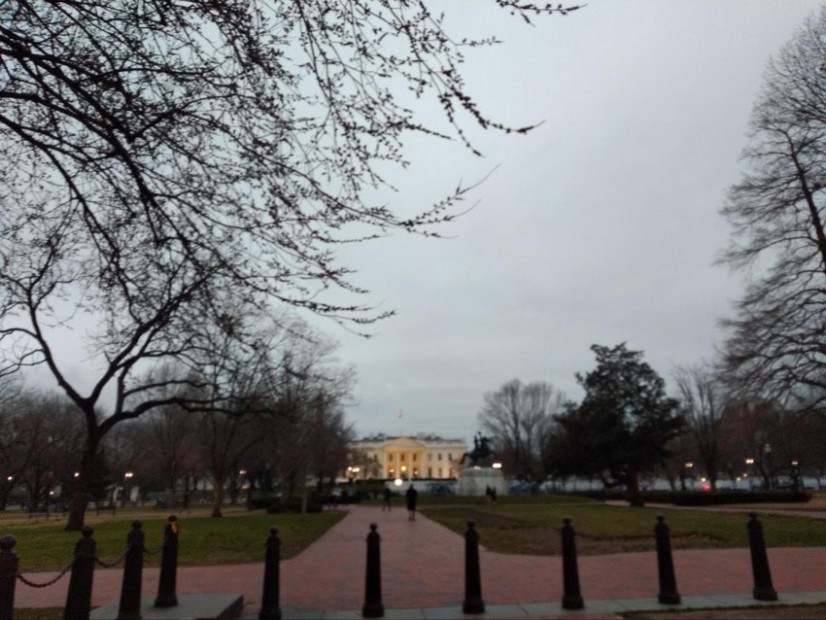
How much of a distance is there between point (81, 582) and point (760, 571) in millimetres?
8201

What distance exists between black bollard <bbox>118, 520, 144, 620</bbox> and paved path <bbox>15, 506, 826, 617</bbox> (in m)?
0.85

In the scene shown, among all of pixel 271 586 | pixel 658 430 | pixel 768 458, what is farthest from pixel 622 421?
pixel 271 586

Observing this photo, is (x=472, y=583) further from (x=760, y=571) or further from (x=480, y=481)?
(x=480, y=481)

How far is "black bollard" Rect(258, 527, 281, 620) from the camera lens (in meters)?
8.11

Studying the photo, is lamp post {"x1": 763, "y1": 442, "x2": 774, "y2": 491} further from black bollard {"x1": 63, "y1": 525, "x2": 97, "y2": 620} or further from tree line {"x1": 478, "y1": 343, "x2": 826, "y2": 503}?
black bollard {"x1": 63, "y1": 525, "x2": 97, "y2": 620}

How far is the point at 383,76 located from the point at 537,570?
973 centimetres

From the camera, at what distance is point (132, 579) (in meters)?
7.61

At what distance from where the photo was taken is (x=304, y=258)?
6016mm

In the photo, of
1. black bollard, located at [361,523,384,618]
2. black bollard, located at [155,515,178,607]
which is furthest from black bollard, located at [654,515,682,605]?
black bollard, located at [155,515,178,607]

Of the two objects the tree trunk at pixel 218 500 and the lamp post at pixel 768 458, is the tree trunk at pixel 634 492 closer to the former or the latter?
the lamp post at pixel 768 458

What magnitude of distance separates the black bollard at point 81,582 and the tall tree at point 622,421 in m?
44.6

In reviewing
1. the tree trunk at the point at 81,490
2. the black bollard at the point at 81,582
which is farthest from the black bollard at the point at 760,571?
the tree trunk at the point at 81,490

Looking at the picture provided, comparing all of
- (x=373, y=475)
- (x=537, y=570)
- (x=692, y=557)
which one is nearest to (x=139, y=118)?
(x=537, y=570)

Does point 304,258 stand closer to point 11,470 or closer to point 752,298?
point 11,470
